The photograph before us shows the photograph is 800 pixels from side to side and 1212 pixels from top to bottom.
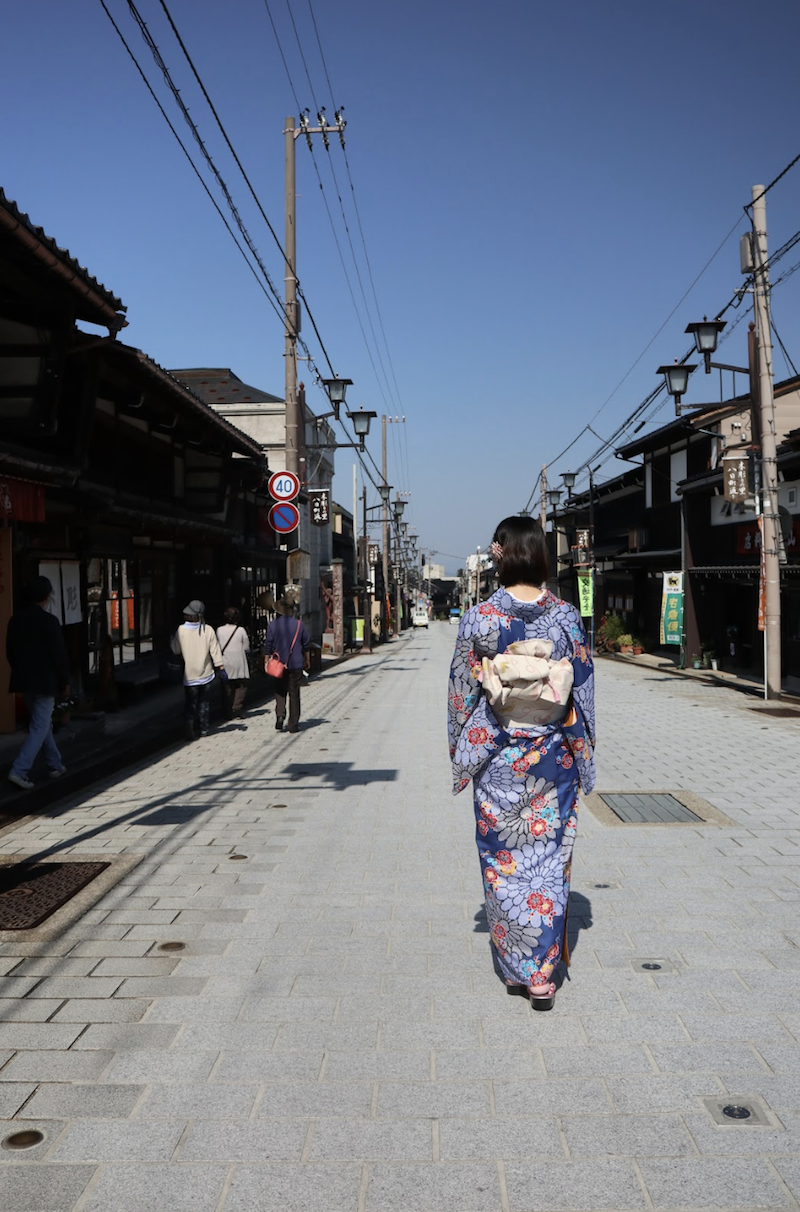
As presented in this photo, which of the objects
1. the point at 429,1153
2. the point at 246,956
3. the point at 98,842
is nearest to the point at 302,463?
the point at 98,842

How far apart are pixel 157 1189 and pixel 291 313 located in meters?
18.5

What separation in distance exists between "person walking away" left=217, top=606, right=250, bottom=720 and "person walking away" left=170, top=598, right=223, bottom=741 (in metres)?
1.74

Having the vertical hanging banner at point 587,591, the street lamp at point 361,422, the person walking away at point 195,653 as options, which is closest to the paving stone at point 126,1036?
the person walking away at point 195,653

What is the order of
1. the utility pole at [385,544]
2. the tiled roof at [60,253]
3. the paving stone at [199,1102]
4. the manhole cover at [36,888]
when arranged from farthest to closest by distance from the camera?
the utility pole at [385,544]
the tiled roof at [60,253]
the manhole cover at [36,888]
the paving stone at [199,1102]

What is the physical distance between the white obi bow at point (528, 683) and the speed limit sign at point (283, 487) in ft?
43.8

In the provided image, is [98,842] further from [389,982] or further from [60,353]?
[60,353]

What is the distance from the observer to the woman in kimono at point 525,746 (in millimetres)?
4188

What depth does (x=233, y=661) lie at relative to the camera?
47.4 ft

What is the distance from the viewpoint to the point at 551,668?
420 centimetres

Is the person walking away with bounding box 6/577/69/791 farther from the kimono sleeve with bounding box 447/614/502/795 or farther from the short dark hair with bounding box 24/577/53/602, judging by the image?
the kimono sleeve with bounding box 447/614/502/795

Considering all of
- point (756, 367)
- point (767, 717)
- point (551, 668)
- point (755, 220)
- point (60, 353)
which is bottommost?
point (767, 717)

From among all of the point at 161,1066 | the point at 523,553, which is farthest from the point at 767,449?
→ the point at 161,1066

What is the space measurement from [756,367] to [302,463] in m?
11.2

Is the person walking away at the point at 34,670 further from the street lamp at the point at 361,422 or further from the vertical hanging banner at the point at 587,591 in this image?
the vertical hanging banner at the point at 587,591
